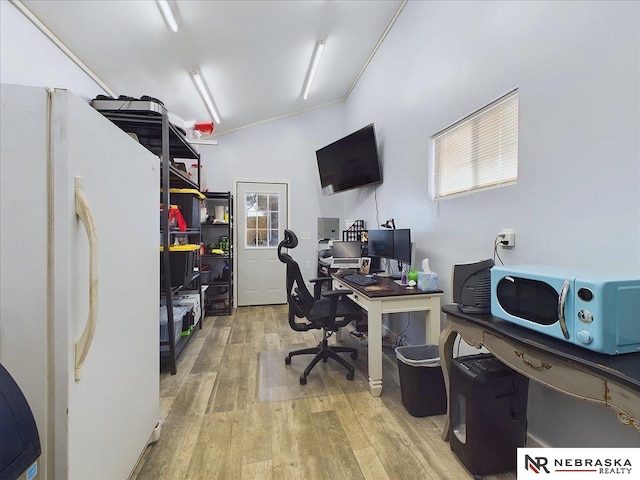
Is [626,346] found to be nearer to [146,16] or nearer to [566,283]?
[566,283]

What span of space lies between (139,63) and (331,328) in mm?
3032

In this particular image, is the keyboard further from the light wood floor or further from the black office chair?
the light wood floor

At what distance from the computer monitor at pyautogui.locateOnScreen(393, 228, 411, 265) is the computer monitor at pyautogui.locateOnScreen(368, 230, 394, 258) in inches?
2.7

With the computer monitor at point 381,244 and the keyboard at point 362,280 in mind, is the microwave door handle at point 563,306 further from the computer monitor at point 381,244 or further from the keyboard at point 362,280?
the computer monitor at point 381,244

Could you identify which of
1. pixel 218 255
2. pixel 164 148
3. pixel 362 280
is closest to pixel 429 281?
pixel 362 280

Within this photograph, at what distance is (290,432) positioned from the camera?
175 cm

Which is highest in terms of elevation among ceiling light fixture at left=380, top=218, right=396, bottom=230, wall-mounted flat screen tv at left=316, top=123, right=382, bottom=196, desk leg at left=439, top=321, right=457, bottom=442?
wall-mounted flat screen tv at left=316, top=123, right=382, bottom=196

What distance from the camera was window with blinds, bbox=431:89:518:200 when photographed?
5.79ft

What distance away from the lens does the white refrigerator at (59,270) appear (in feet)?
2.84

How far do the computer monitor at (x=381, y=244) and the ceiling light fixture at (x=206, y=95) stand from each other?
2.56m

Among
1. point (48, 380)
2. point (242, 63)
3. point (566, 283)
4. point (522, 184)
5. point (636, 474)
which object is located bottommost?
point (636, 474)

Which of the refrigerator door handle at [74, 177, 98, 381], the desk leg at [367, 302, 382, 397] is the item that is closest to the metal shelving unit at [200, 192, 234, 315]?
the desk leg at [367, 302, 382, 397]

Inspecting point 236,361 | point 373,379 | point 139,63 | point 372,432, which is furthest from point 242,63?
point 372,432

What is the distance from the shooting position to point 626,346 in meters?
0.96
